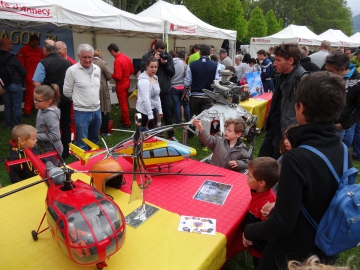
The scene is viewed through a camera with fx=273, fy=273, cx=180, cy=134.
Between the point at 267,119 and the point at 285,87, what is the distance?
0.48m

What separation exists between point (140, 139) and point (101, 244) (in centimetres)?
60

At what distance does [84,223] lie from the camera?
1.26m

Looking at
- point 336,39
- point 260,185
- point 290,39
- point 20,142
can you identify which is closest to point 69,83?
point 20,142

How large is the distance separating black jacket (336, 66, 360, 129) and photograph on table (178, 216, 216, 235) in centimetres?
261

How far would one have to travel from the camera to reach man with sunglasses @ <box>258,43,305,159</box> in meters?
2.73

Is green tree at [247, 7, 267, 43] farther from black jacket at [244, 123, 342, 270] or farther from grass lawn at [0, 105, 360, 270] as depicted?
black jacket at [244, 123, 342, 270]

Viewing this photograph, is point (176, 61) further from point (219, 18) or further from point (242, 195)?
point (219, 18)

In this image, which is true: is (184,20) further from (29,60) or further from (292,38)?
(292,38)

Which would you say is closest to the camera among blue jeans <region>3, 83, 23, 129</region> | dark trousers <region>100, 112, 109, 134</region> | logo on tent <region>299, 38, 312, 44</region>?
blue jeans <region>3, 83, 23, 129</region>

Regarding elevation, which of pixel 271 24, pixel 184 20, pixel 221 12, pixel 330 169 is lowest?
pixel 330 169

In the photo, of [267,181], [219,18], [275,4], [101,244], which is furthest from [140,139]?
[275,4]

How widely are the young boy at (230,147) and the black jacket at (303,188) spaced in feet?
4.80

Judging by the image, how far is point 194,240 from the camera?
1.58m

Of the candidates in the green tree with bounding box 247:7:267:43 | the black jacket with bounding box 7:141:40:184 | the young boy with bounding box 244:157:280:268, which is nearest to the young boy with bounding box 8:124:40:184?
the black jacket with bounding box 7:141:40:184
